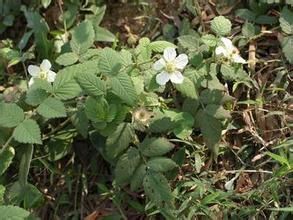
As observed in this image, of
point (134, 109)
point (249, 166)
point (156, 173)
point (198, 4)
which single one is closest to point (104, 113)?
point (134, 109)

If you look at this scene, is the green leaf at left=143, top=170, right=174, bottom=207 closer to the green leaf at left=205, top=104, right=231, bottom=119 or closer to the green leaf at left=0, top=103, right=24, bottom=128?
the green leaf at left=205, top=104, right=231, bottom=119

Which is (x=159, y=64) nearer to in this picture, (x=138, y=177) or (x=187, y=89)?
(x=187, y=89)

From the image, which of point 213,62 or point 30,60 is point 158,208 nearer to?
point 213,62

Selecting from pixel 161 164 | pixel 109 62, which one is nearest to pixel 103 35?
pixel 109 62

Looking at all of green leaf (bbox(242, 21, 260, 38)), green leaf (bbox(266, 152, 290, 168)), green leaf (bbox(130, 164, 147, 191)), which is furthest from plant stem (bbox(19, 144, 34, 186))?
green leaf (bbox(242, 21, 260, 38))

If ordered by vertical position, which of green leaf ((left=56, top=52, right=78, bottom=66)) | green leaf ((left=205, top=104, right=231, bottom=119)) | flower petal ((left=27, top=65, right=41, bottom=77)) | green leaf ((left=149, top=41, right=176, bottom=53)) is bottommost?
green leaf ((left=205, top=104, right=231, bottom=119))

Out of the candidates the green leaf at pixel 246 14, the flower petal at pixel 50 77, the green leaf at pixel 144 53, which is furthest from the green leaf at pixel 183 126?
the green leaf at pixel 246 14
